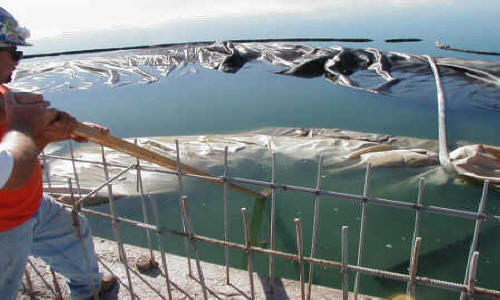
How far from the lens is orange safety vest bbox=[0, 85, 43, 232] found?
134 cm

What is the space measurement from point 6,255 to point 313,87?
5876 millimetres

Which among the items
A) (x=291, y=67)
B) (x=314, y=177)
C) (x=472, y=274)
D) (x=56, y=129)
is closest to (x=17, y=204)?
(x=56, y=129)

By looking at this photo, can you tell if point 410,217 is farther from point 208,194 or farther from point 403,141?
point 208,194

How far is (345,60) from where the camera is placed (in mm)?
7207

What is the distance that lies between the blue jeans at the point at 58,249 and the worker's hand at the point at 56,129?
1.46ft

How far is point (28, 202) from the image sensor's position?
4.73 ft

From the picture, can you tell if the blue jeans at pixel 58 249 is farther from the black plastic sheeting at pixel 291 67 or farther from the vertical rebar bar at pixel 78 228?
the black plastic sheeting at pixel 291 67

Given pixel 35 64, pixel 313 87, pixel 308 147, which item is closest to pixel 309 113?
pixel 313 87

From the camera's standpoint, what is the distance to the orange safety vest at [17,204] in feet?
4.39

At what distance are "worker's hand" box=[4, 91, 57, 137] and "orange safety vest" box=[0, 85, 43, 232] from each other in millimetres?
197

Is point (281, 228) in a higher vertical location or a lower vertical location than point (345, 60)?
lower

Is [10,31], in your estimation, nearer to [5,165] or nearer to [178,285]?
[5,165]

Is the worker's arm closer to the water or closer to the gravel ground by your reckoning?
the gravel ground

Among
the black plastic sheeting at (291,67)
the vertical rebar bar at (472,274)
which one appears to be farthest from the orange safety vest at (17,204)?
the black plastic sheeting at (291,67)
